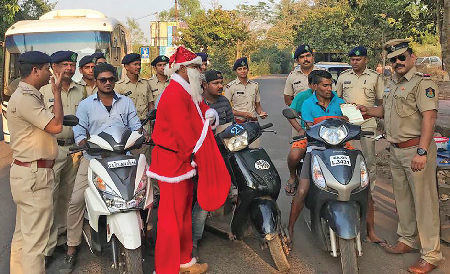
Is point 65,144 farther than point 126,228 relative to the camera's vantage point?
Yes

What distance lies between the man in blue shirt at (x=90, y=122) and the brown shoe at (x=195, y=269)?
1071mm

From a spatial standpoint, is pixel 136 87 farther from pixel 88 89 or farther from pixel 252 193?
pixel 252 193

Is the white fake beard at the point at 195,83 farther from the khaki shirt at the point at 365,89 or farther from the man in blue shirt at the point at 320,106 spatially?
the khaki shirt at the point at 365,89

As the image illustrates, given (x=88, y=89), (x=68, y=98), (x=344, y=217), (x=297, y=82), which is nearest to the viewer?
(x=344, y=217)

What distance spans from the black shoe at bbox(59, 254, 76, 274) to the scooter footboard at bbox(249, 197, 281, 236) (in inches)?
68.1

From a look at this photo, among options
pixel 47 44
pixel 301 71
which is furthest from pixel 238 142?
pixel 47 44

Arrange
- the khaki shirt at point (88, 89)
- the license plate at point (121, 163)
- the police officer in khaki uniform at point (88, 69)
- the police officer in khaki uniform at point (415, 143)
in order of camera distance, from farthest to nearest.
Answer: the police officer in khaki uniform at point (88, 69) → the khaki shirt at point (88, 89) → the police officer in khaki uniform at point (415, 143) → the license plate at point (121, 163)

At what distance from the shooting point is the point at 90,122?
396 cm

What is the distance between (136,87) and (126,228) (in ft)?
9.88

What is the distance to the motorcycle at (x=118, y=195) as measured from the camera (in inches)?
124

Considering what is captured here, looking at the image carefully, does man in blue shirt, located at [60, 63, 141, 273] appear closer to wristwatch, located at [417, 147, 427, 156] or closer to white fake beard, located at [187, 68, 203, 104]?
white fake beard, located at [187, 68, 203, 104]

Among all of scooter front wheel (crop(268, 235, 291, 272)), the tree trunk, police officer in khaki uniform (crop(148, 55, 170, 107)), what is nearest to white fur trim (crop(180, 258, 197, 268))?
scooter front wheel (crop(268, 235, 291, 272))

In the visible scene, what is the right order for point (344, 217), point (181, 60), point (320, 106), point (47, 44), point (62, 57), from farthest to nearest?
1. point (47, 44)
2. point (320, 106)
3. point (62, 57)
4. point (181, 60)
5. point (344, 217)

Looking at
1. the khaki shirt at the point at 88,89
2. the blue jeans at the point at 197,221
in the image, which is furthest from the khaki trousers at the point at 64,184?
the blue jeans at the point at 197,221
